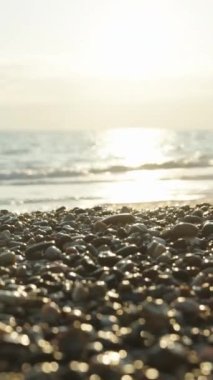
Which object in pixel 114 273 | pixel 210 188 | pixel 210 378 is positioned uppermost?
pixel 210 188

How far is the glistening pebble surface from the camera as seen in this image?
338 cm

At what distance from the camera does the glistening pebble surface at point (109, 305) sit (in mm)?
3381

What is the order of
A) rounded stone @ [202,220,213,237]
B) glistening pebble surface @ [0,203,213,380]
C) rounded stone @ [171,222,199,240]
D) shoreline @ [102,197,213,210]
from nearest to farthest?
glistening pebble surface @ [0,203,213,380] < rounded stone @ [171,222,199,240] < rounded stone @ [202,220,213,237] < shoreline @ [102,197,213,210]

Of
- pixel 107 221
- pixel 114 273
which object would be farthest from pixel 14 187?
pixel 114 273

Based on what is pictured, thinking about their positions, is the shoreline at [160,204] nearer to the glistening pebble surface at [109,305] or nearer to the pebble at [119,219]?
the pebble at [119,219]

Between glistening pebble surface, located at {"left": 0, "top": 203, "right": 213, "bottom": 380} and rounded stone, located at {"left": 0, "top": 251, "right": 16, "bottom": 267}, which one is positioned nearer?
glistening pebble surface, located at {"left": 0, "top": 203, "right": 213, "bottom": 380}

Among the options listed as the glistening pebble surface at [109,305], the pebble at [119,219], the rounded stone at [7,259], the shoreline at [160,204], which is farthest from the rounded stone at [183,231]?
the shoreline at [160,204]

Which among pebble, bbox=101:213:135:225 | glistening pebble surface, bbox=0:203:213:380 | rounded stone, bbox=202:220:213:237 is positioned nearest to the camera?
glistening pebble surface, bbox=0:203:213:380

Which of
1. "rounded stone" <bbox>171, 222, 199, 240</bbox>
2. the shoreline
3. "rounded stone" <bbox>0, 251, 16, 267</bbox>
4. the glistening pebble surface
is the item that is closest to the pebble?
the glistening pebble surface

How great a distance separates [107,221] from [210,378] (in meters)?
5.39

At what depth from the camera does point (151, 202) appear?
558 inches

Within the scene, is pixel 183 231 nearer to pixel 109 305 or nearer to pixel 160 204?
pixel 109 305

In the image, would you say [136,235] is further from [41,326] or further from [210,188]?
[210,188]

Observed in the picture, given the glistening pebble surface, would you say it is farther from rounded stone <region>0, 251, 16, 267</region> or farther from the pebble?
the pebble
